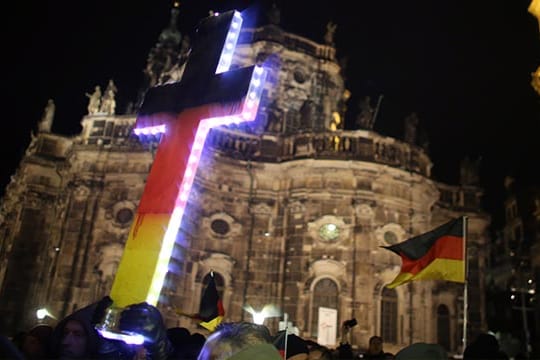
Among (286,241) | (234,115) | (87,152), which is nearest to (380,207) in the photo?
(286,241)

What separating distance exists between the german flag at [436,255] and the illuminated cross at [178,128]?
7064 millimetres

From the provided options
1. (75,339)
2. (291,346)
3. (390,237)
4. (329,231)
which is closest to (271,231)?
(329,231)

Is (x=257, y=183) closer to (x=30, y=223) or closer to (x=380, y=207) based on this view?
(x=380, y=207)

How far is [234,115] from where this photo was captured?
27.6 feet

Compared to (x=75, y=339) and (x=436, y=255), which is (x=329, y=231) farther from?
(x=75, y=339)

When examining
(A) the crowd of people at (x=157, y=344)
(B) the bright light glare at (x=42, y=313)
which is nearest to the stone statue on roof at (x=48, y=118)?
(B) the bright light glare at (x=42, y=313)

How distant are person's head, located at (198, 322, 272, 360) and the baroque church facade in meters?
20.8

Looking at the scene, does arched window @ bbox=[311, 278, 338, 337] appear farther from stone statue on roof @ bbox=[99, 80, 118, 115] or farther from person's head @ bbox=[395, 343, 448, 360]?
person's head @ bbox=[395, 343, 448, 360]

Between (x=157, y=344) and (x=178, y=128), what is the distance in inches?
173

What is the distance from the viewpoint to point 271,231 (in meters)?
27.1

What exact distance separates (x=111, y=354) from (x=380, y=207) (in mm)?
21704

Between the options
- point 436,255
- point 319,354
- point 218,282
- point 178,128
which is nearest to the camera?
point 319,354

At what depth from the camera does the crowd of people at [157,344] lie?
3219mm

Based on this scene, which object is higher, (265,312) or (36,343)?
(265,312)
